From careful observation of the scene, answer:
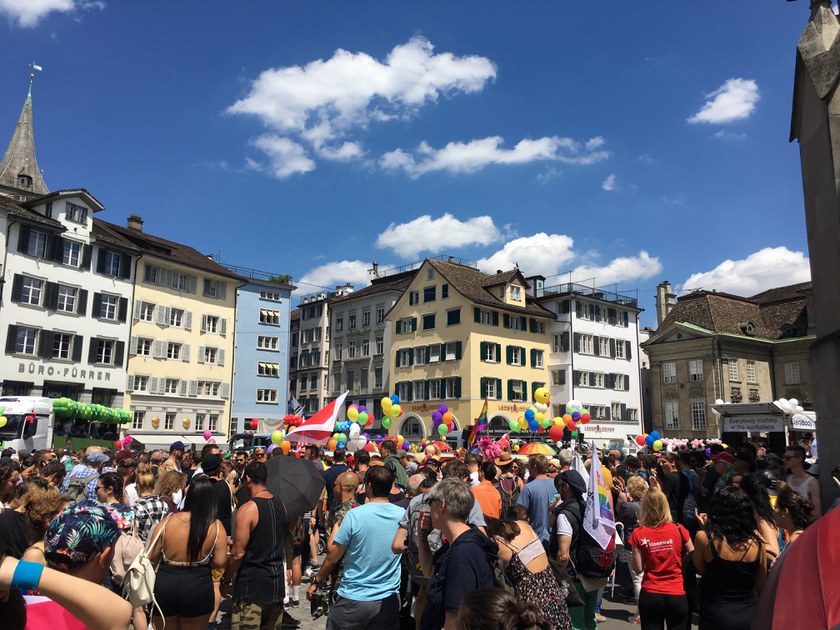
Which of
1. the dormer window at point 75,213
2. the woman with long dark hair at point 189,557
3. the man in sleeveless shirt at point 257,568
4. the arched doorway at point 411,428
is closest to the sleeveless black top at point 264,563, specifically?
the man in sleeveless shirt at point 257,568

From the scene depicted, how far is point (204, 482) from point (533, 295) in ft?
172

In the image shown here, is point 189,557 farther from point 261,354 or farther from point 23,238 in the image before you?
point 261,354

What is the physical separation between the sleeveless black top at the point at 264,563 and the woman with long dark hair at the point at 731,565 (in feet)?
12.1

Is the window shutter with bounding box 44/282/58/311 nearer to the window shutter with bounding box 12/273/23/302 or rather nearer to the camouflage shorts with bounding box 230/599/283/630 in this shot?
the window shutter with bounding box 12/273/23/302

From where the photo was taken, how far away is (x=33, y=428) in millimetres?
24172

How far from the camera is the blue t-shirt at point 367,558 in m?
5.44

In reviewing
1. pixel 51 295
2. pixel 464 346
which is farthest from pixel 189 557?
pixel 464 346

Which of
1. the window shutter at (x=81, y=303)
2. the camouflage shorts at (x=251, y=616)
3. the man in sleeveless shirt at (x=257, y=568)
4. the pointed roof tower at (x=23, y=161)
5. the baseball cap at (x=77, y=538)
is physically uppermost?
the pointed roof tower at (x=23, y=161)

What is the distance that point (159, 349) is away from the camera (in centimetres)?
4316

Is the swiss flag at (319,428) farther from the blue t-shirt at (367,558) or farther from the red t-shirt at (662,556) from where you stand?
the red t-shirt at (662,556)

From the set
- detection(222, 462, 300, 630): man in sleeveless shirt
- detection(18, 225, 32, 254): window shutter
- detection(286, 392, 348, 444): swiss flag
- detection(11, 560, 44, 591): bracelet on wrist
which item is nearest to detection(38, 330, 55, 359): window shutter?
detection(18, 225, 32, 254): window shutter

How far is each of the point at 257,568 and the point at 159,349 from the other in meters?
40.2

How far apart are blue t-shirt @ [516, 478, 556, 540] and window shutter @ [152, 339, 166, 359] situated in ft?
128

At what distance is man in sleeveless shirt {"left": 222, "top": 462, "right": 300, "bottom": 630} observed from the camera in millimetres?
6008
